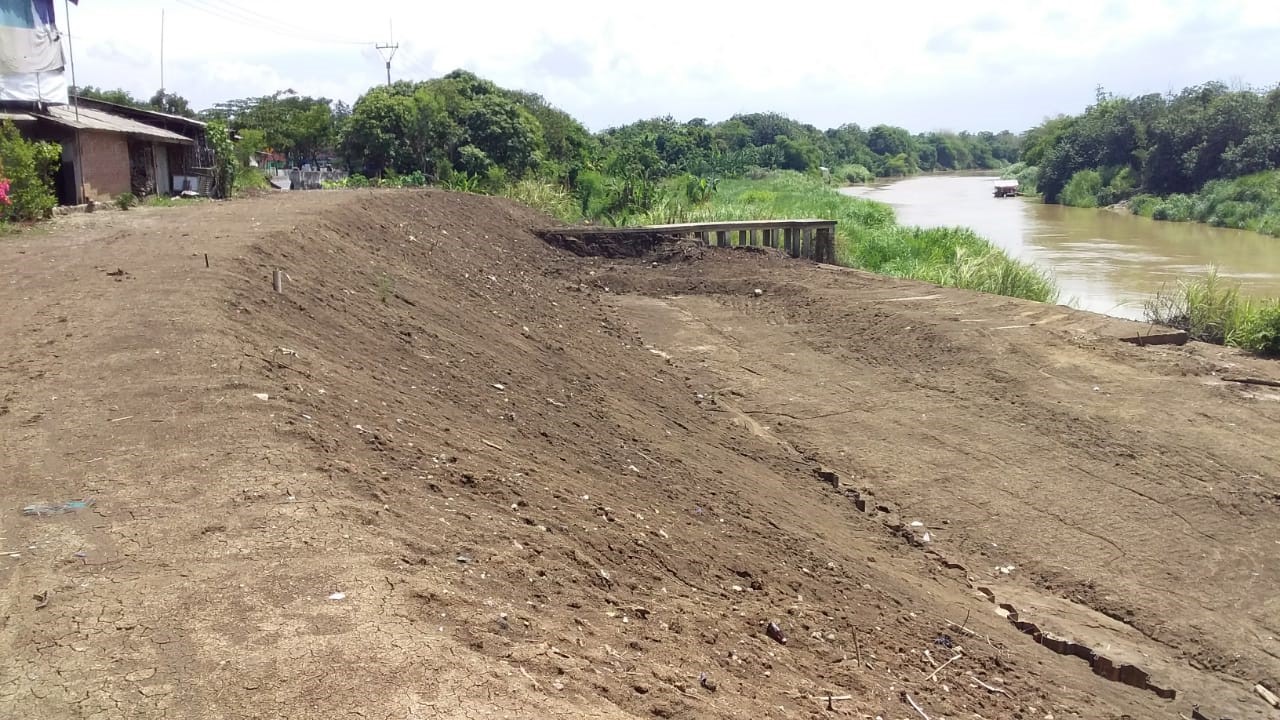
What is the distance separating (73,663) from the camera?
11.4 feet

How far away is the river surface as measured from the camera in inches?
995

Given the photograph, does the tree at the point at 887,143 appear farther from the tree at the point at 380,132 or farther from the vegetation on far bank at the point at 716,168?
the tree at the point at 380,132

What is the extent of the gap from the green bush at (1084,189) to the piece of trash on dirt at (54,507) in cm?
6213

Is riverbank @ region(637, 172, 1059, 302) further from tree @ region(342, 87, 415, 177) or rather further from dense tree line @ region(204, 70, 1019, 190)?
tree @ region(342, 87, 415, 177)

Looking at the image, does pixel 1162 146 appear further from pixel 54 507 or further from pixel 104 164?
pixel 54 507

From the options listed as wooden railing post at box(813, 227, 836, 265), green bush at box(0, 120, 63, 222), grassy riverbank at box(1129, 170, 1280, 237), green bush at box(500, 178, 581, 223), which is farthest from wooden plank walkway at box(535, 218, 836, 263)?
grassy riverbank at box(1129, 170, 1280, 237)

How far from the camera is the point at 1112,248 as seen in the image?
3569cm

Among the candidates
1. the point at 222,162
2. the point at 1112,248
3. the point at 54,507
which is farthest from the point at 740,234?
the point at 1112,248

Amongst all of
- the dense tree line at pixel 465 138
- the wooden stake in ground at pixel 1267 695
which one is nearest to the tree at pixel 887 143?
the dense tree line at pixel 465 138

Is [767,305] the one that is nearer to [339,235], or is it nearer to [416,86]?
[339,235]

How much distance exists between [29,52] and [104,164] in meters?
2.70

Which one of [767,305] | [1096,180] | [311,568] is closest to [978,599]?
[311,568]

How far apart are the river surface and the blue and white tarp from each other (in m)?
20.2

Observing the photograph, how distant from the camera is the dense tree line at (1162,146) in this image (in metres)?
49.6
